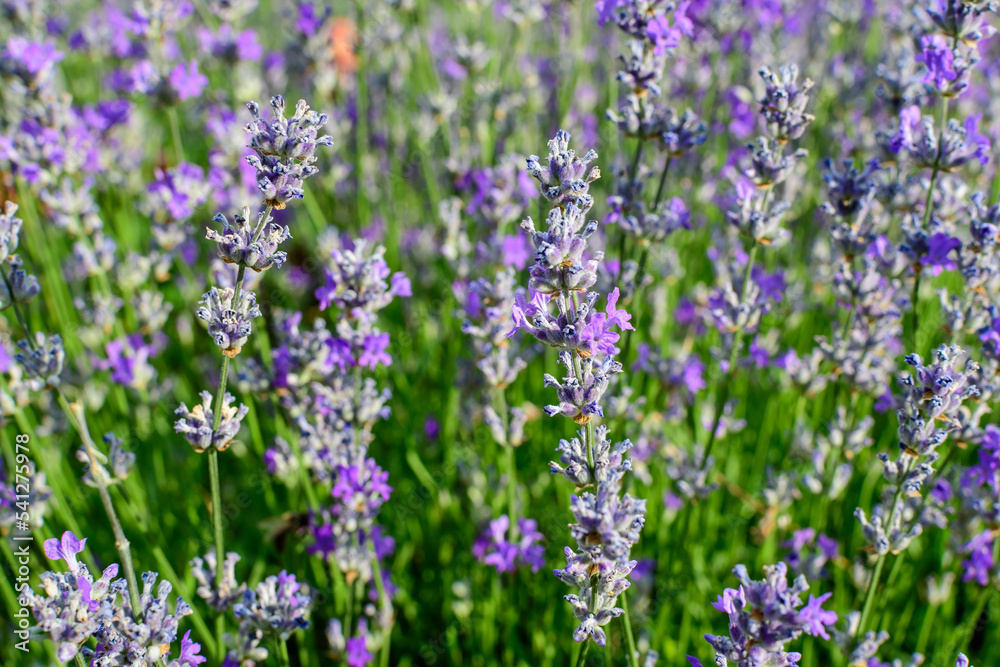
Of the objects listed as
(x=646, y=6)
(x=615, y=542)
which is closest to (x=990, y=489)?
(x=615, y=542)

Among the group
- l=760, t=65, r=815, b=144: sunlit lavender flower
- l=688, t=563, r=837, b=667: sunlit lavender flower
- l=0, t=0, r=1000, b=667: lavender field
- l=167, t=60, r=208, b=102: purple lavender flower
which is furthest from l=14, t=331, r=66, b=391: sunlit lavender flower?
l=760, t=65, r=815, b=144: sunlit lavender flower

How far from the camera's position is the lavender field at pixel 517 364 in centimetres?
175

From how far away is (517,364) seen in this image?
2.41 meters

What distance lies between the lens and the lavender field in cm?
175

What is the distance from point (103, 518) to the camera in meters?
3.26

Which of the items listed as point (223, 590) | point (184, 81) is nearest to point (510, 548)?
point (223, 590)

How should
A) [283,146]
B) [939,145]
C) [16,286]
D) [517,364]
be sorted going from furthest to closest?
[517,364] < [939,145] < [16,286] < [283,146]

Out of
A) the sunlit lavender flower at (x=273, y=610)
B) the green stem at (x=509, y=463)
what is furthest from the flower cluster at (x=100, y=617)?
the green stem at (x=509, y=463)

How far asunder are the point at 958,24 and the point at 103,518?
3.83 m

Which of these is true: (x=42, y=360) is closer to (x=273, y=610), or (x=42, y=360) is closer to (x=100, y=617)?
(x=100, y=617)

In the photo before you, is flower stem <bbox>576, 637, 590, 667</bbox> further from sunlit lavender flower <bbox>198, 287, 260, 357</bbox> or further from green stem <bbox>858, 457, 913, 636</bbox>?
sunlit lavender flower <bbox>198, 287, 260, 357</bbox>

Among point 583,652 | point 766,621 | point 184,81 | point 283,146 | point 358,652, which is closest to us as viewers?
point 766,621

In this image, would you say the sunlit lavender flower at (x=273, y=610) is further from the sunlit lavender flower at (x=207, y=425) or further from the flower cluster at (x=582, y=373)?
the flower cluster at (x=582, y=373)

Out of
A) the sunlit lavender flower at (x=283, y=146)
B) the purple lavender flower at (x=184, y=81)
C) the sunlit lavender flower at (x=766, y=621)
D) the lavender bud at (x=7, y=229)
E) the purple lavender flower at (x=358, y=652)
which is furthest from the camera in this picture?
the purple lavender flower at (x=184, y=81)
